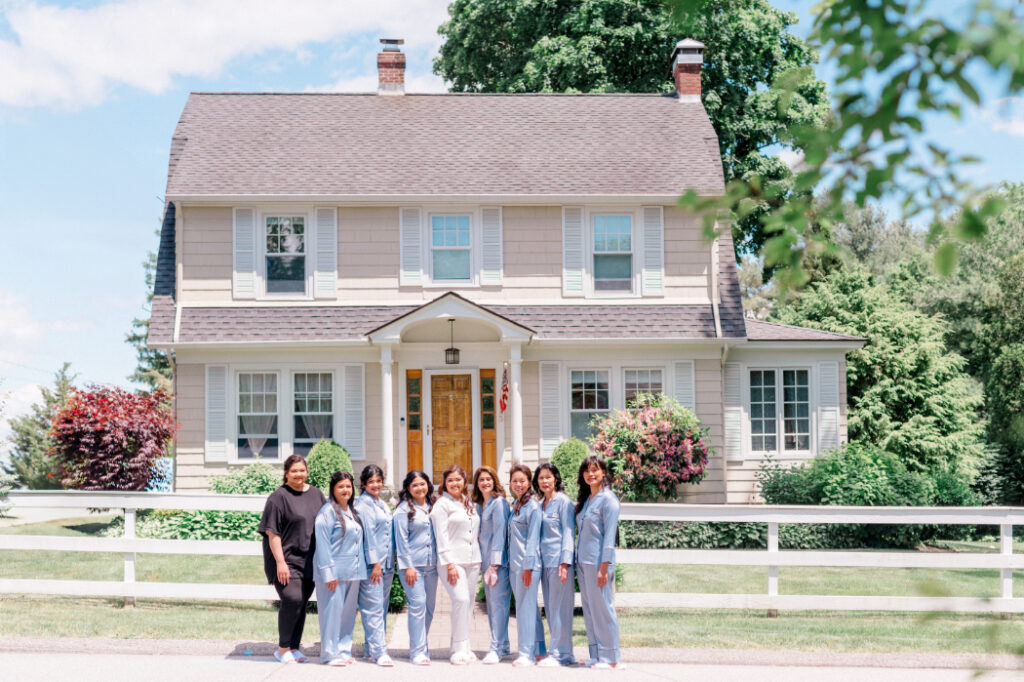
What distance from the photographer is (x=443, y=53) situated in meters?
30.0

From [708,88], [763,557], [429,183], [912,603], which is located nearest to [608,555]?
[763,557]

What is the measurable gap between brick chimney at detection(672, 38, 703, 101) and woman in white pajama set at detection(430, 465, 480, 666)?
571 inches

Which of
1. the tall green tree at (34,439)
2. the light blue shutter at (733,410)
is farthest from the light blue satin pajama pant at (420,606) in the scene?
the tall green tree at (34,439)

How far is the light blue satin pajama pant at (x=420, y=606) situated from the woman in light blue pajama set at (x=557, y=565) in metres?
0.97

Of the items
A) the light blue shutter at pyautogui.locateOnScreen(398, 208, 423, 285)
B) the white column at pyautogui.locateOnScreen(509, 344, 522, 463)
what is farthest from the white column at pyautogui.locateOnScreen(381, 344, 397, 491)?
the white column at pyautogui.locateOnScreen(509, 344, 522, 463)

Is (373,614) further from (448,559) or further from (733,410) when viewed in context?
(733,410)

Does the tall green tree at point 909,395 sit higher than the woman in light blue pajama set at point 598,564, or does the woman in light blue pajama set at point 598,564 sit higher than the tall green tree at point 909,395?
the tall green tree at point 909,395

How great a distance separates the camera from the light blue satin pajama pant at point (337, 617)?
7809 millimetres

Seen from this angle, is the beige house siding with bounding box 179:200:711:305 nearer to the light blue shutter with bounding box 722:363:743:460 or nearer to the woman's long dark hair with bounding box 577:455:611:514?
the light blue shutter with bounding box 722:363:743:460

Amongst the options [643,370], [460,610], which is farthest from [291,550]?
[643,370]

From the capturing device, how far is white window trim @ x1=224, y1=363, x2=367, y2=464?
56.1 ft

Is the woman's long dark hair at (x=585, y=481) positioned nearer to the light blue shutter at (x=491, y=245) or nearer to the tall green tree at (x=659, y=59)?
the light blue shutter at (x=491, y=245)

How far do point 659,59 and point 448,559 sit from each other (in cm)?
2101

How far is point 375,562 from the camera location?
8.11 metres
